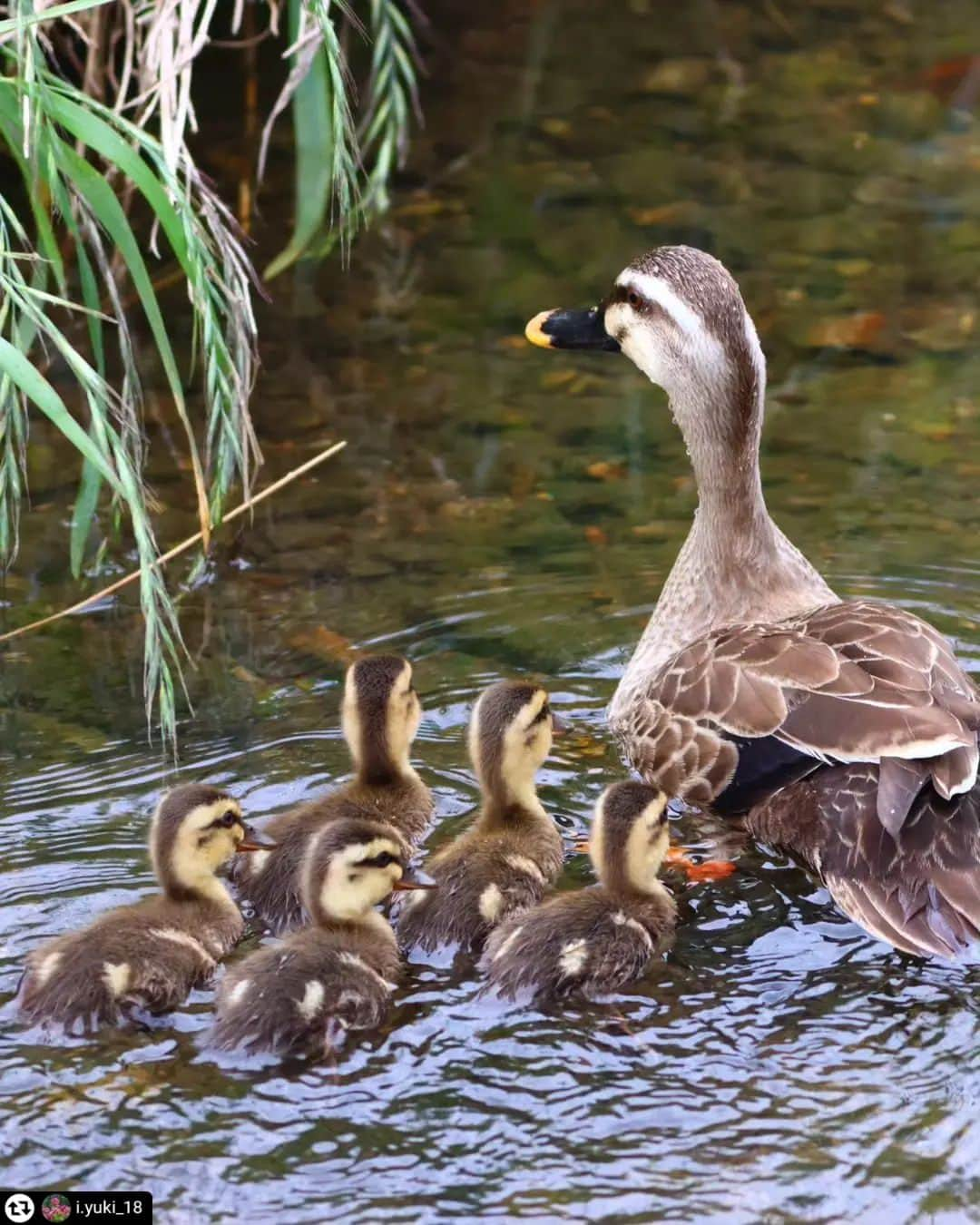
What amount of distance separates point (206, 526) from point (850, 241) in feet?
17.4

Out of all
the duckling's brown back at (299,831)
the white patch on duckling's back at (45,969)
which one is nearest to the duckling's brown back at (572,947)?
the duckling's brown back at (299,831)

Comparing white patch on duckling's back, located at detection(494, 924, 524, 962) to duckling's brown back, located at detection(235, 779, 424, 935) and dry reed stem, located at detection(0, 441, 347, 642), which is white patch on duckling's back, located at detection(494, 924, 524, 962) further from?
dry reed stem, located at detection(0, 441, 347, 642)

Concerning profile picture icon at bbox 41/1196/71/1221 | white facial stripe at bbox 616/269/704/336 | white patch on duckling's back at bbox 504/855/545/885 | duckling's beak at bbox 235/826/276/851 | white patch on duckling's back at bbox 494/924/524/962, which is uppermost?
white facial stripe at bbox 616/269/704/336

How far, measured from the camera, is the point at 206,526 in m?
5.71

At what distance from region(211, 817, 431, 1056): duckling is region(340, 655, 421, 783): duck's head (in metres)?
0.51

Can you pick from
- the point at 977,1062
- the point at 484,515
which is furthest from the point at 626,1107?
the point at 484,515

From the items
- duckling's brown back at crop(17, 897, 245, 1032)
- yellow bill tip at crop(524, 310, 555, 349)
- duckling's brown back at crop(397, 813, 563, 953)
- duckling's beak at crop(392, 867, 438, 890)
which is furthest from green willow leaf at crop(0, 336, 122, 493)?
yellow bill tip at crop(524, 310, 555, 349)

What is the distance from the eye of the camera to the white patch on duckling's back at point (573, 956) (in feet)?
15.9

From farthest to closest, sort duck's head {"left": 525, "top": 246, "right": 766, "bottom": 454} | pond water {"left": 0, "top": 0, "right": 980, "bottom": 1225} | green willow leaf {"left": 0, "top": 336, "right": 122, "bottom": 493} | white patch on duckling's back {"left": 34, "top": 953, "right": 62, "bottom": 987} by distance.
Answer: duck's head {"left": 525, "top": 246, "right": 766, "bottom": 454} < green willow leaf {"left": 0, "top": 336, "right": 122, "bottom": 493} < white patch on duckling's back {"left": 34, "top": 953, "right": 62, "bottom": 987} < pond water {"left": 0, "top": 0, "right": 980, "bottom": 1225}

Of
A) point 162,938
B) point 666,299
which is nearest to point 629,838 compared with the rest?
point 162,938

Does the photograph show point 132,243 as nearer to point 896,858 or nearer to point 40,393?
point 40,393

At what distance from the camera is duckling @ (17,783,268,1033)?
4.70m

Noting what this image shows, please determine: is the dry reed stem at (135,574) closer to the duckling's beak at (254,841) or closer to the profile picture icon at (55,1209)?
the duckling's beak at (254,841)

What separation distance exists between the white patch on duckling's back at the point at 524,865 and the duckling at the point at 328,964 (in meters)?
0.27
